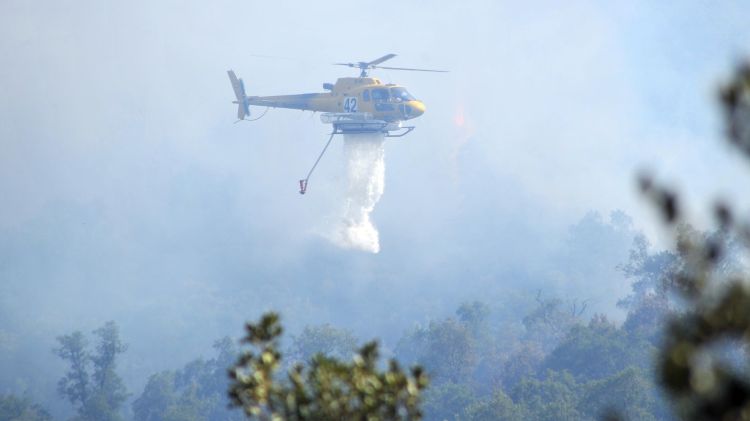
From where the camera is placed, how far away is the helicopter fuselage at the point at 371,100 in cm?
9044

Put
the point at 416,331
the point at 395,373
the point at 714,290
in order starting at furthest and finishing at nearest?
1. the point at 416,331
2. the point at 395,373
3. the point at 714,290

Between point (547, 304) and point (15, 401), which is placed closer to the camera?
point (15, 401)

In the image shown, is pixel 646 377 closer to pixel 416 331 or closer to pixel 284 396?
pixel 416 331

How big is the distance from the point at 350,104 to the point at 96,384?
255 feet

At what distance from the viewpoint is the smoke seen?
10450 cm

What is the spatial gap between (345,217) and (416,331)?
176 feet

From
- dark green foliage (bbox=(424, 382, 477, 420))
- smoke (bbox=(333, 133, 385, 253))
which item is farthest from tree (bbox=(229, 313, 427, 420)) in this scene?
dark green foliage (bbox=(424, 382, 477, 420))

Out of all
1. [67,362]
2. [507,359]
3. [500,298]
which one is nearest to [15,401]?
[67,362]

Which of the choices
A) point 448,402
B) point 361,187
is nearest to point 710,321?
point 361,187

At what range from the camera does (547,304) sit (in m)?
171

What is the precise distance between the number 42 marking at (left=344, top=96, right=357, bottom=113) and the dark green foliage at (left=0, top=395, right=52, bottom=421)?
61209 mm

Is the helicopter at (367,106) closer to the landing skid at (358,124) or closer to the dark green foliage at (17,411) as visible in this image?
the landing skid at (358,124)

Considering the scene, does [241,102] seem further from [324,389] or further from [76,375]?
[324,389]

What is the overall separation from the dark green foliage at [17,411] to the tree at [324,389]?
122849mm
